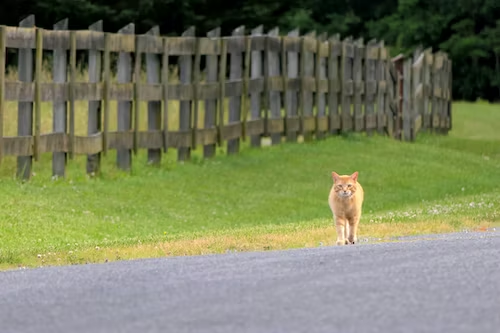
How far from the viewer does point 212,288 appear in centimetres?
1024

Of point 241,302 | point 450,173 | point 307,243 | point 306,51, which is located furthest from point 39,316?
point 306,51

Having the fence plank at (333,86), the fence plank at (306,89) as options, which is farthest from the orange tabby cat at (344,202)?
the fence plank at (333,86)

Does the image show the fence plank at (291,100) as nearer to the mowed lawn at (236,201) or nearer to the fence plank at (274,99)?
the fence plank at (274,99)

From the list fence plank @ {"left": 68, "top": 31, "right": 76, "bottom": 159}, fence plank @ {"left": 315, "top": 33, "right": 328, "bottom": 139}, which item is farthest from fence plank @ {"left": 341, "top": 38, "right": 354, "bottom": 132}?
fence plank @ {"left": 68, "top": 31, "right": 76, "bottom": 159}

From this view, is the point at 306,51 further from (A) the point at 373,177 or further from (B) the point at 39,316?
(B) the point at 39,316

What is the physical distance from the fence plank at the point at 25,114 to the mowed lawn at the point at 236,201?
0.25m

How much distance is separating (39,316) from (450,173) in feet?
62.6

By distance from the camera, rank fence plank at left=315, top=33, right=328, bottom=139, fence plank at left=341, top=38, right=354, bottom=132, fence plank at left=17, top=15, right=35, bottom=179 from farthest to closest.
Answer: fence plank at left=341, top=38, right=354, bottom=132 → fence plank at left=315, top=33, right=328, bottom=139 → fence plank at left=17, top=15, right=35, bottom=179

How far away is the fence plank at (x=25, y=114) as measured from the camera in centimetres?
2186

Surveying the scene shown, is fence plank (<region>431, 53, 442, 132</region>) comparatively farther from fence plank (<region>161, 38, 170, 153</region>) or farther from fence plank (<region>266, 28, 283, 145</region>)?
fence plank (<region>161, 38, 170, 153</region>)

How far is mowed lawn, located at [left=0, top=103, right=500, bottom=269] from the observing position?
15453 millimetres

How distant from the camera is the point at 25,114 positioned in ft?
71.8

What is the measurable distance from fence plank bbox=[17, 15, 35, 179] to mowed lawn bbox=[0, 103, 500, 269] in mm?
251

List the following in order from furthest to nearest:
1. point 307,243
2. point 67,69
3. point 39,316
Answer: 1. point 67,69
2. point 307,243
3. point 39,316
